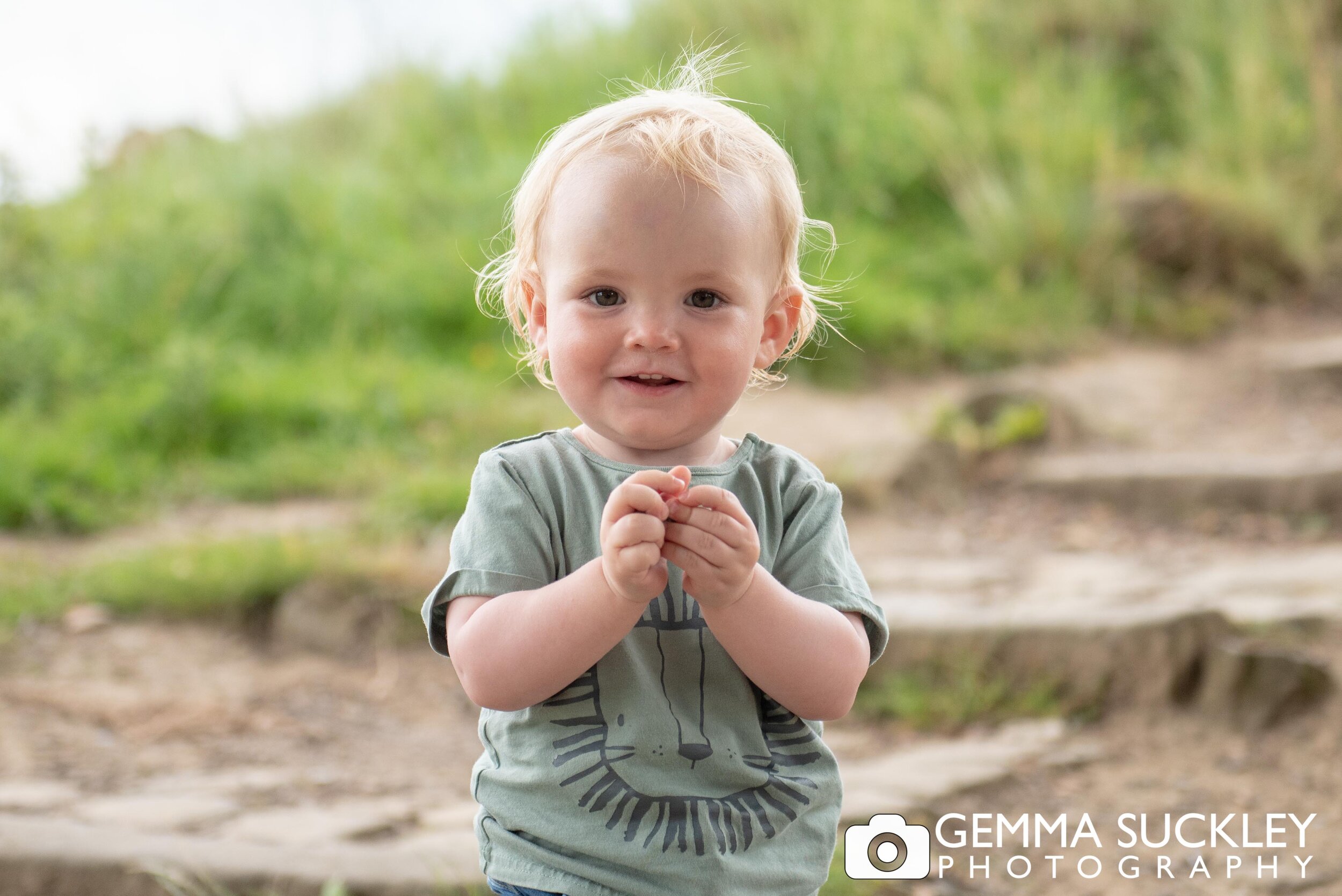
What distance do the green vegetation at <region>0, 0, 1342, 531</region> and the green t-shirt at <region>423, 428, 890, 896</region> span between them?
2590 millimetres

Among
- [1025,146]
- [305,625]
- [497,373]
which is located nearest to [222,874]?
[305,625]

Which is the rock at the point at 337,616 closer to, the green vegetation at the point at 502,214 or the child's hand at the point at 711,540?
the green vegetation at the point at 502,214

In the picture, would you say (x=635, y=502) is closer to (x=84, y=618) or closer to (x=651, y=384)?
(x=651, y=384)

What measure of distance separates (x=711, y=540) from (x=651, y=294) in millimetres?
278

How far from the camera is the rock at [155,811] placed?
233cm

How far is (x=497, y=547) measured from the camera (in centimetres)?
133

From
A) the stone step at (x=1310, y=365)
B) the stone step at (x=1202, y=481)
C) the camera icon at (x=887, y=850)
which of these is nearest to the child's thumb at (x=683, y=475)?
the camera icon at (x=887, y=850)

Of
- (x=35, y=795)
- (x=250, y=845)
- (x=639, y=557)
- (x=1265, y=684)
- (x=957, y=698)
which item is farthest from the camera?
(x=957, y=698)

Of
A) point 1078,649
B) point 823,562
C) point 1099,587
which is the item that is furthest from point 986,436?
point 823,562

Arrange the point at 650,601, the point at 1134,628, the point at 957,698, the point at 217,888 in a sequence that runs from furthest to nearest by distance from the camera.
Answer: the point at 957,698, the point at 1134,628, the point at 217,888, the point at 650,601

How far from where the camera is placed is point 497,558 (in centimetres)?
132

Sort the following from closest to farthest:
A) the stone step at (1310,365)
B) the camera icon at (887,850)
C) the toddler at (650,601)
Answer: the toddler at (650,601)
the camera icon at (887,850)
the stone step at (1310,365)

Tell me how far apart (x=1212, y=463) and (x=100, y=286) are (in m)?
4.46

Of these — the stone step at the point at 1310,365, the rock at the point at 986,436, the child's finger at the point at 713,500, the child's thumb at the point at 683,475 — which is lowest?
the child's finger at the point at 713,500
